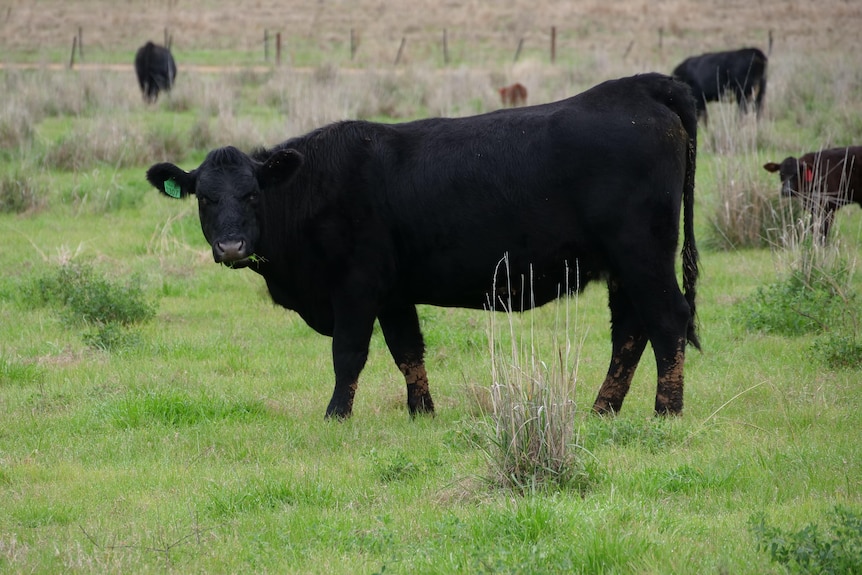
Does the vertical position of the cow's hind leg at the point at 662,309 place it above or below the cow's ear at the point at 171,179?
below

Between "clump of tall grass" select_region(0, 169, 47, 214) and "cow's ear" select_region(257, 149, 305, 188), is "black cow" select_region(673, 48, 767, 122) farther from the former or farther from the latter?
"cow's ear" select_region(257, 149, 305, 188)

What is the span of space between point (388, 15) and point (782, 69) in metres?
35.6

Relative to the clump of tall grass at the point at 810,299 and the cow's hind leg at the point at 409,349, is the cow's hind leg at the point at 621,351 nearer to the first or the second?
the cow's hind leg at the point at 409,349

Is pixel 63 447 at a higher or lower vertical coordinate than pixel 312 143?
lower

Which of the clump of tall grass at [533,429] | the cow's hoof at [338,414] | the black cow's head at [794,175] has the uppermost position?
the black cow's head at [794,175]

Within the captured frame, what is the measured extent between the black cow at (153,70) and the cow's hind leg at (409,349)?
21.1 m

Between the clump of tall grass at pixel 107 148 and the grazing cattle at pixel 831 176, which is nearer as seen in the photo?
the grazing cattle at pixel 831 176

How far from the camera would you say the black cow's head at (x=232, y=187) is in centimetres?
735

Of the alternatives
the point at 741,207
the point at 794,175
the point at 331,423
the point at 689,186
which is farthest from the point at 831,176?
the point at 331,423

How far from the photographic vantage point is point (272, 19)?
57812 millimetres

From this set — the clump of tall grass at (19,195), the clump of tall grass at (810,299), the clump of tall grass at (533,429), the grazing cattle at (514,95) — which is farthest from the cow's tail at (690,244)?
the grazing cattle at (514,95)

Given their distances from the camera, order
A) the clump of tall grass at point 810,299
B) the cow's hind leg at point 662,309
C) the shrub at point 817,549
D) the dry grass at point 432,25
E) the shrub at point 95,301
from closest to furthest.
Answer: the shrub at point 817,549
the cow's hind leg at point 662,309
the clump of tall grass at point 810,299
the shrub at point 95,301
the dry grass at point 432,25

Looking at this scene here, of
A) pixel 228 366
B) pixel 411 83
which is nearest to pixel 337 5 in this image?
pixel 411 83

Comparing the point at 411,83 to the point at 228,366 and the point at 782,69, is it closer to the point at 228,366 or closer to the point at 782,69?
the point at 782,69
